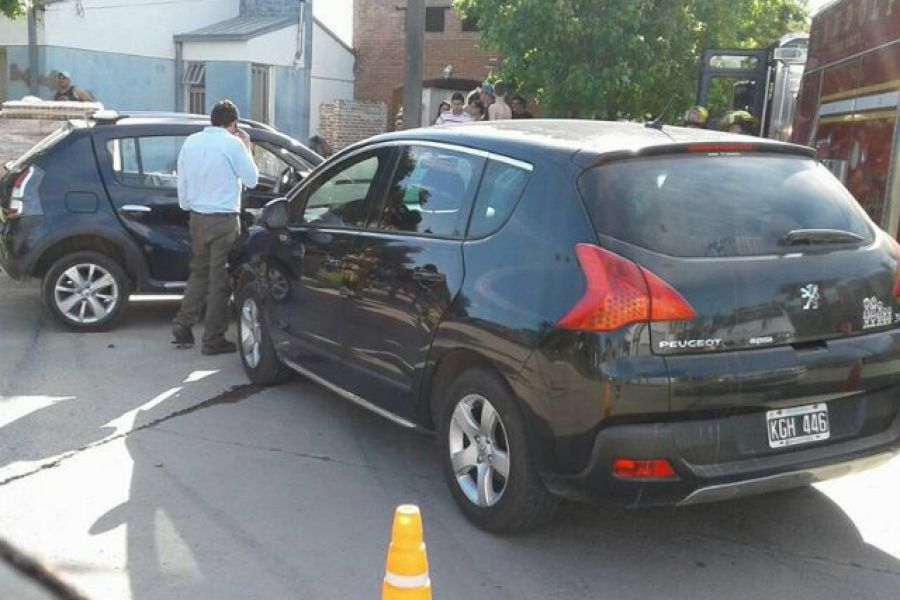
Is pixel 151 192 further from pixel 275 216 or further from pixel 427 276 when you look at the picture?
pixel 427 276

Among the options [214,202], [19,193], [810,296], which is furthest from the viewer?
[19,193]

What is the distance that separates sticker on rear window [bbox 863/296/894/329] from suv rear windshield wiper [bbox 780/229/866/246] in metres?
0.26

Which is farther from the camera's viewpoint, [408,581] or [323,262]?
[323,262]

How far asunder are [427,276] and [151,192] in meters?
4.25

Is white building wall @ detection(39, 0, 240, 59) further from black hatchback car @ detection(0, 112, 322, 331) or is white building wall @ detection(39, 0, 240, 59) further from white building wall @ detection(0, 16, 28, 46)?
black hatchback car @ detection(0, 112, 322, 331)

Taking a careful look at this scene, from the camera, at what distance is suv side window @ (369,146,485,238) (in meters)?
4.28

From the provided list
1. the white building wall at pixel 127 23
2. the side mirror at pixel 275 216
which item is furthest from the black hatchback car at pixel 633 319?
the white building wall at pixel 127 23

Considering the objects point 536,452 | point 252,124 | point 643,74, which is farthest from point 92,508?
point 643,74

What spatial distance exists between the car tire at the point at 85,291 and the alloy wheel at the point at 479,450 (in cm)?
450

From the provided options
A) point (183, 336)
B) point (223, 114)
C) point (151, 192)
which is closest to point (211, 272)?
point (183, 336)

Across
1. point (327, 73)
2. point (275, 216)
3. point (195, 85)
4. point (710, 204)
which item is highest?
point (327, 73)

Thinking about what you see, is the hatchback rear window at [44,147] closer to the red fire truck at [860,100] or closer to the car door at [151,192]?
the car door at [151,192]

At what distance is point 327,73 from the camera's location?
24609 millimetres

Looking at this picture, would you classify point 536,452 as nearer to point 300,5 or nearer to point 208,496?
point 208,496
